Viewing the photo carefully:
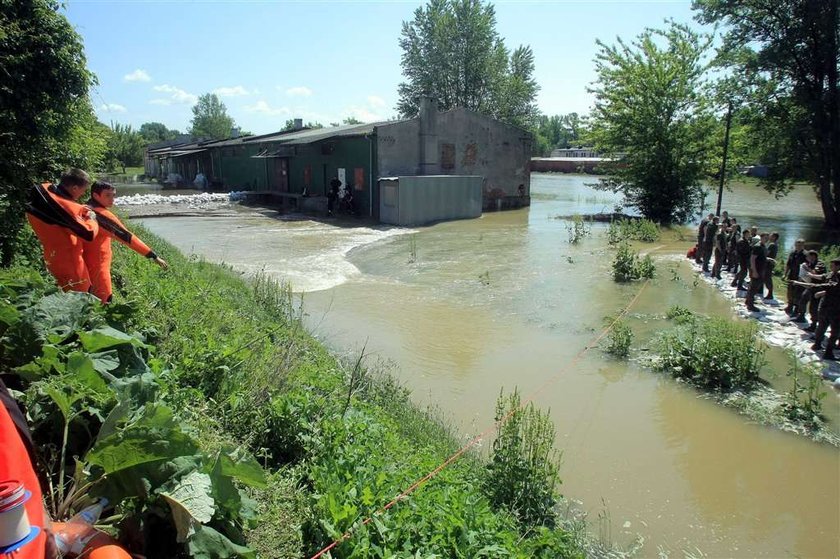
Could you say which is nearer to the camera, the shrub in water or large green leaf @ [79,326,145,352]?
large green leaf @ [79,326,145,352]

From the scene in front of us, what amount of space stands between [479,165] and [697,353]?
75.0ft

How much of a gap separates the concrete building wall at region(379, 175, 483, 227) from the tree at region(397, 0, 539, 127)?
29656 mm

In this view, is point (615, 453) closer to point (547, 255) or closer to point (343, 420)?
→ point (343, 420)

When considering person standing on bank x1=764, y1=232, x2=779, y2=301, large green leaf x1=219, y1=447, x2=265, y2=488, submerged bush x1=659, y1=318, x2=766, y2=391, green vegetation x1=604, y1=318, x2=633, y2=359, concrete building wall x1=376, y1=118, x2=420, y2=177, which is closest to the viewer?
large green leaf x1=219, y1=447, x2=265, y2=488

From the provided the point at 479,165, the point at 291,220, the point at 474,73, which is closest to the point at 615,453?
the point at 291,220

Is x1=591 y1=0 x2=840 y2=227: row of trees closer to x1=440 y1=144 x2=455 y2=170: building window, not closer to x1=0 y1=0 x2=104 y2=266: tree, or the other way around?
x1=440 y1=144 x2=455 y2=170: building window

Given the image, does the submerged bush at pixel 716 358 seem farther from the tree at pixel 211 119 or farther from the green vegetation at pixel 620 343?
the tree at pixel 211 119

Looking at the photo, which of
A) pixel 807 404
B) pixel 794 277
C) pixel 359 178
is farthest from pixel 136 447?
pixel 359 178

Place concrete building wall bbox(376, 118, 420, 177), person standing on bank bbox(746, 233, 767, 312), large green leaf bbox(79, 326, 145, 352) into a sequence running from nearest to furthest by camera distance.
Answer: large green leaf bbox(79, 326, 145, 352)
person standing on bank bbox(746, 233, 767, 312)
concrete building wall bbox(376, 118, 420, 177)

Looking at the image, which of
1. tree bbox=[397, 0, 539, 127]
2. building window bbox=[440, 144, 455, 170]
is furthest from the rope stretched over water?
tree bbox=[397, 0, 539, 127]

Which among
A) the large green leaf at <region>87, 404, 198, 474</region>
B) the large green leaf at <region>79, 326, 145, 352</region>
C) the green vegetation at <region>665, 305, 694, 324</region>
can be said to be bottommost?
the green vegetation at <region>665, 305, 694, 324</region>

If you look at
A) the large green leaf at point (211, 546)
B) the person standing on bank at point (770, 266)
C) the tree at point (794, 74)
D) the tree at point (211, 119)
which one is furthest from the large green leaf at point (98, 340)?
the tree at point (211, 119)

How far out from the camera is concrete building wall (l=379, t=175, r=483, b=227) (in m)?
23.8

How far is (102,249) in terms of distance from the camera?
16.8 feet
